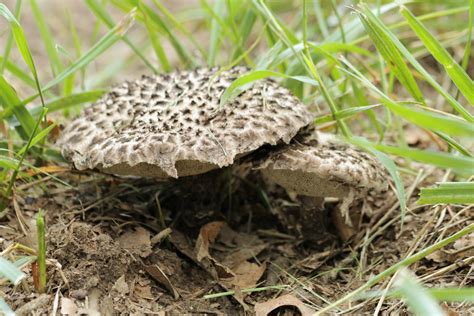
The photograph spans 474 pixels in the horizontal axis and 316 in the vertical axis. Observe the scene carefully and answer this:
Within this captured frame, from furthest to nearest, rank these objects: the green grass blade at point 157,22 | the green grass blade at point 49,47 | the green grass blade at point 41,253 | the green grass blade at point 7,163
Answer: the green grass blade at point 49,47
the green grass blade at point 157,22
the green grass blade at point 7,163
the green grass blade at point 41,253

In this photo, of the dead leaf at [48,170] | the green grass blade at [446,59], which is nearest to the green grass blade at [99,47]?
the dead leaf at [48,170]

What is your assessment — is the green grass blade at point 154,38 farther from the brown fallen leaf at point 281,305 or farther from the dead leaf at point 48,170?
the brown fallen leaf at point 281,305

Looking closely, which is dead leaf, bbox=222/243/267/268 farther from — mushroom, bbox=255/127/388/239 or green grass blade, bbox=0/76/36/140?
green grass blade, bbox=0/76/36/140

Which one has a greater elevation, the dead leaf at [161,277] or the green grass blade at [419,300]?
the green grass blade at [419,300]

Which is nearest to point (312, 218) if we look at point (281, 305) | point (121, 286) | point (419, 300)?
point (281, 305)

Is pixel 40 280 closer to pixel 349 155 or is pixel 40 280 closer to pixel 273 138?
pixel 273 138
